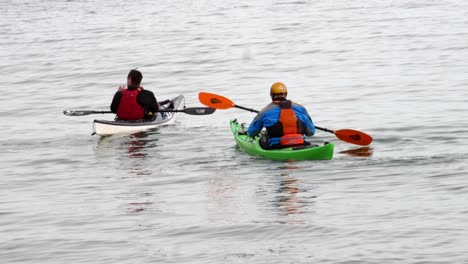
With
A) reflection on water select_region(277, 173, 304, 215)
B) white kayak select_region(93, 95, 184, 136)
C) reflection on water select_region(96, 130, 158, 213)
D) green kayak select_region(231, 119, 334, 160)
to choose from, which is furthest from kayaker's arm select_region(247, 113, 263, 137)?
white kayak select_region(93, 95, 184, 136)

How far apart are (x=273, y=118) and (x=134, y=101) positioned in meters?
4.74

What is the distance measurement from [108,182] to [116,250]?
473 centimetres

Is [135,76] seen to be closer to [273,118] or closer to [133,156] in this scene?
[133,156]

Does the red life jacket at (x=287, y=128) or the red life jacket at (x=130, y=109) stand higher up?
the red life jacket at (x=287, y=128)

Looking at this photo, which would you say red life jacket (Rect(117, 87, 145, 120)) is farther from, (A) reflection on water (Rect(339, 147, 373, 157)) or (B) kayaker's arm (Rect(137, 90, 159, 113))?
(A) reflection on water (Rect(339, 147, 373, 157))

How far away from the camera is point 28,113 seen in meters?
27.3

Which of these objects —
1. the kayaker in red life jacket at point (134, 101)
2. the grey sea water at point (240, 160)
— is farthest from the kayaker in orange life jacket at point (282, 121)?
the kayaker in red life jacket at point (134, 101)

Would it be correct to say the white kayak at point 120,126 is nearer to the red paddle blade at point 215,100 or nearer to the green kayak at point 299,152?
the red paddle blade at point 215,100

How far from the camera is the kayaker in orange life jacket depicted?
669 inches

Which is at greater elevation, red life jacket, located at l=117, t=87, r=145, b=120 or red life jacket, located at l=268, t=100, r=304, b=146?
red life jacket, located at l=268, t=100, r=304, b=146

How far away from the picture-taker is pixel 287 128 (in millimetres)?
17094

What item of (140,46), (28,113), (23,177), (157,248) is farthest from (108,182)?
(140,46)

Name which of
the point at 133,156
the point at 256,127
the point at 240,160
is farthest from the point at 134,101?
the point at 256,127

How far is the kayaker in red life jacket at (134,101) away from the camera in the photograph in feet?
68.1
